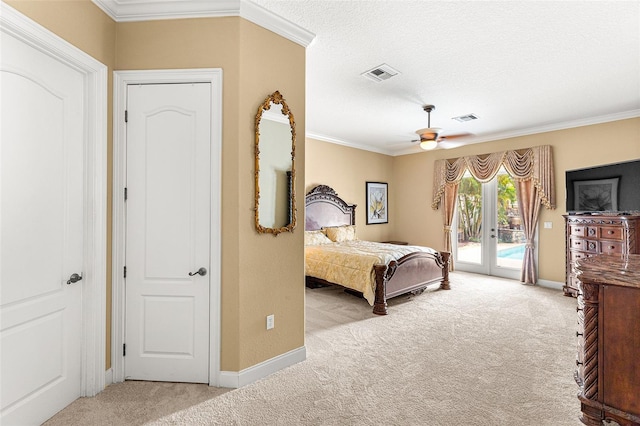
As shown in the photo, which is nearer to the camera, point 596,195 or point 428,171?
point 596,195

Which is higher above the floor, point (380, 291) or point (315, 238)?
point (315, 238)

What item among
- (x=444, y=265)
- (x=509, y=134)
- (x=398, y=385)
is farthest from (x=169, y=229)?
(x=509, y=134)

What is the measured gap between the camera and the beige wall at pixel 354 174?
6.30 meters

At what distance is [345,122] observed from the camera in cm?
538

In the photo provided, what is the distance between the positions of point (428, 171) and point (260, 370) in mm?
6029

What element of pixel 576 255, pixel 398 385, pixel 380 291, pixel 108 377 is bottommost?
pixel 398 385

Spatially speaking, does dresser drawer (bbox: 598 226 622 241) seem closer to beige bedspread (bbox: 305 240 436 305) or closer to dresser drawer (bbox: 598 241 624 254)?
dresser drawer (bbox: 598 241 624 254)

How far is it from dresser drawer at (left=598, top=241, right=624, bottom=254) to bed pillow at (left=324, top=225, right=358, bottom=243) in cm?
386

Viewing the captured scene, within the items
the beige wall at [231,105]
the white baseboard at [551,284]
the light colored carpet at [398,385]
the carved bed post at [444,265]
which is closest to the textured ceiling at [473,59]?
the beige wall at [231,105]

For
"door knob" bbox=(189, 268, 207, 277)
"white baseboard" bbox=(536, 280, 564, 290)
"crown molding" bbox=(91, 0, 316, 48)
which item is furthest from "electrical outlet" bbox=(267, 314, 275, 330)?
"white baseboard" bbox=(536, 280, 564, 290)

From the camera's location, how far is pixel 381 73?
345cm

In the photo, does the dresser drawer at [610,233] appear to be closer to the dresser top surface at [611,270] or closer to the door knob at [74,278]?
the dresser top surface at [611,270]

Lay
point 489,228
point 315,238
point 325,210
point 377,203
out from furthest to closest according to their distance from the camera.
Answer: point 377,203, point 489,228, point 325,210, point 315,238

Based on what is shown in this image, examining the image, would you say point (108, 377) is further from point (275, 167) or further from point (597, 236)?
point (597, 236)
